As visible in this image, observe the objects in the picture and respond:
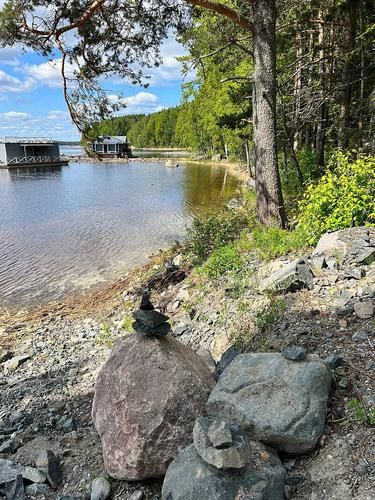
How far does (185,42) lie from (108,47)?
216cm

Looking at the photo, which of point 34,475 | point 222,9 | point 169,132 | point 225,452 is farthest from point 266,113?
point 169,132

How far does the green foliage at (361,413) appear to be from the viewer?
9.34ft

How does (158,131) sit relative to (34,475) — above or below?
above

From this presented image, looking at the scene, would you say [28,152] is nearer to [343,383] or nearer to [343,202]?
[343,202]

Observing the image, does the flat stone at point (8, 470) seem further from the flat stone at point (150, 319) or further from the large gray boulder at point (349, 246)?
the large gray boulder at point (349, 246)

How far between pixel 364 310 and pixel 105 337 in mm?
4477

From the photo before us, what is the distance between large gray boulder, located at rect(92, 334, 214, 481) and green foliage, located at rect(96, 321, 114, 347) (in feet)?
10.5

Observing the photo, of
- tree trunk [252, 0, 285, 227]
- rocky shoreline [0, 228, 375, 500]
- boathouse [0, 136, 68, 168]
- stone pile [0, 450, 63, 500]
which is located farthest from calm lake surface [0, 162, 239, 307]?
boathouse [0, 136, 68, 168]

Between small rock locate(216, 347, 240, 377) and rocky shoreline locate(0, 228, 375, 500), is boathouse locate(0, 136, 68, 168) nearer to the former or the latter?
rocky shoreline locate(0, 228, 375, 500)

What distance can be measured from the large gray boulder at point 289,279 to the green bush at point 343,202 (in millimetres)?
1369

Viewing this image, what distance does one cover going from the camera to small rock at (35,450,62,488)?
11.0 ft

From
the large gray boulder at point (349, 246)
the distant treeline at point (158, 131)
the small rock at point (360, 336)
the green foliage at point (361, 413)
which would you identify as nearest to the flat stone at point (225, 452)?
the green foliage at point (361, 413)

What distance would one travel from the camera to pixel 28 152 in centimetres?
6444

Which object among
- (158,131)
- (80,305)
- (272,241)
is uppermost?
(158,131)
